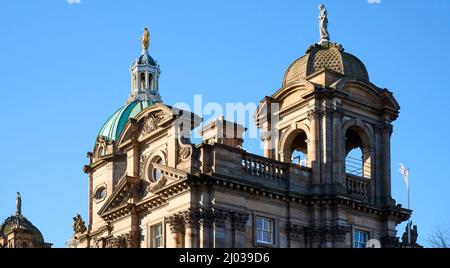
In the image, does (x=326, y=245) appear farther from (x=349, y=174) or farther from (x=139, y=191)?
(x=139, y=191)

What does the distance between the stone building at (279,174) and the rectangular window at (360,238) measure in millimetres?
86

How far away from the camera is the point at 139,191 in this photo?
2297 inches

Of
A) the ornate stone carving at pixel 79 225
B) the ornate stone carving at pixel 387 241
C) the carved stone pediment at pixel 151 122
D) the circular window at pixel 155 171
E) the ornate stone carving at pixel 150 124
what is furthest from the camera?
the ornate stone carving at pixel 79 225

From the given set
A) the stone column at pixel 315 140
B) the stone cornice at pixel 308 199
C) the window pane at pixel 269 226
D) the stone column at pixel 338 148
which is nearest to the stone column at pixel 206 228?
the stone cornice at pixel 308 199

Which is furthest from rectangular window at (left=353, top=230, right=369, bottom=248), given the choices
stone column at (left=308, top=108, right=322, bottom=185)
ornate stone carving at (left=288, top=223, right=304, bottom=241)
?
stone column at (left=308, top=108, right=322, bottom=185)

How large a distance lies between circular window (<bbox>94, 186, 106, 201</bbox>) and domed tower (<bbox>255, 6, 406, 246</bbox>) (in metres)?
16.1

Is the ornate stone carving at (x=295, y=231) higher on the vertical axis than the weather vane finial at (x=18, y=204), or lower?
lower

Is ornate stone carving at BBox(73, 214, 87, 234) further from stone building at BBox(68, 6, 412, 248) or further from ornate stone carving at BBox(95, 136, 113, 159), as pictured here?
stone building at BBox(68, 6, 412, 248)

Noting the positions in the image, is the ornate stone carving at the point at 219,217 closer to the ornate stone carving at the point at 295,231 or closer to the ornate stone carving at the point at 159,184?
the ornate stone carving at the point at 159,184

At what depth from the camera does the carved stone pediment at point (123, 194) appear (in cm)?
5831
